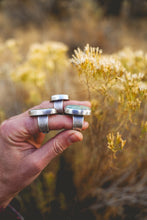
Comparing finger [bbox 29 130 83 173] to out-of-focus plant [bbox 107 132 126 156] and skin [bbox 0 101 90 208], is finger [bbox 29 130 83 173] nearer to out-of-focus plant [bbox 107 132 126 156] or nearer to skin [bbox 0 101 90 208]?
skin [bbox 0 101 90 208]

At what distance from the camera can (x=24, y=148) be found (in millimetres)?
899

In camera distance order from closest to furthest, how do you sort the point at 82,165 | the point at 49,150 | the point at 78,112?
1. the point at 78,112
2. the point at 49,150
3. the point at 82,165

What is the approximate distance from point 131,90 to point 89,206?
4.08 feet

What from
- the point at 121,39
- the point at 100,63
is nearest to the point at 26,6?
the point at 121,39

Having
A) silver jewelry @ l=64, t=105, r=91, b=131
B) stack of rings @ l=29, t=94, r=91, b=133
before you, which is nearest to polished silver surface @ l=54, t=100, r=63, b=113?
stack of rings @ l=29, t=94, r=91, b=133

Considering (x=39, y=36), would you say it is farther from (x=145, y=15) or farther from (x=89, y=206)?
(x=89, y=206)

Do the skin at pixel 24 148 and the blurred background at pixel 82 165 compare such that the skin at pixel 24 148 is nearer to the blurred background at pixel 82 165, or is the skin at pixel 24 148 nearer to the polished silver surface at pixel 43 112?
the polished silver surface at pixel 43 112

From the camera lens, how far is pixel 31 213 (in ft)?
4.49

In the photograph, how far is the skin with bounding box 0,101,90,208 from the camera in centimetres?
82

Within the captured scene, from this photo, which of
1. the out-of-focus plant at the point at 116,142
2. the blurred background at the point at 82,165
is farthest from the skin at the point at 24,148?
the blurred background at the point at 82,165

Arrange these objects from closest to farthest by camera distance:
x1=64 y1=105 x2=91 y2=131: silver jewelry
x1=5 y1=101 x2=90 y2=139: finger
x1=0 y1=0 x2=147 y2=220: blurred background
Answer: x1=64 y1=105 x2=91 y2=131: silver jewelry < x1=5 y1=101 x2=90 y2=139: finger < x1=0 y1=0 x2=147 y2=220: blurred background

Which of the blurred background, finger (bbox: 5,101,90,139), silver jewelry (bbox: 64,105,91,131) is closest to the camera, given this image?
silver jewelry (bbox: 64,105,91,131)

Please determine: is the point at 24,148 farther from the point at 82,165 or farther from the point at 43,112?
the point at 82,165

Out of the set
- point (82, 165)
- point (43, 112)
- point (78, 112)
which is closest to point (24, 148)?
point (43, 112)
